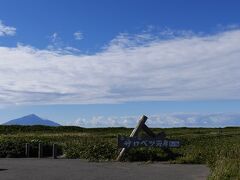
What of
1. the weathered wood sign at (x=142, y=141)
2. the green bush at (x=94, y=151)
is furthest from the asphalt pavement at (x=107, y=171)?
the green bush at (x=94, y=151)

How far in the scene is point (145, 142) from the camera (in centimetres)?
2439

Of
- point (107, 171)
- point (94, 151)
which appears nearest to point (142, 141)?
point (94, 151)

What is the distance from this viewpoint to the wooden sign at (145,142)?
78.7ft

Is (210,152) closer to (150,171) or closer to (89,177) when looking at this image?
(150,171)

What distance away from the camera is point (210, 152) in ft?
74.1

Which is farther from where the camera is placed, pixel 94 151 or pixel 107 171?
pixel 94 151

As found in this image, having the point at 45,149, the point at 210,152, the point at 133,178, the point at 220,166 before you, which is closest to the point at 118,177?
the point at 133,178

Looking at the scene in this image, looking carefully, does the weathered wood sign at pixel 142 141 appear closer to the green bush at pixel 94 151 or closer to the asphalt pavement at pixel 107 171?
the green bush at pixel 94 151

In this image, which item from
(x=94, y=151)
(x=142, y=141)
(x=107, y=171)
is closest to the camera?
(x=107, y=171)

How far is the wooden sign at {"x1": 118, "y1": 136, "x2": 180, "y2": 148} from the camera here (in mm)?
24000

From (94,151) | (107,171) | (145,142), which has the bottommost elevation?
(107,171)

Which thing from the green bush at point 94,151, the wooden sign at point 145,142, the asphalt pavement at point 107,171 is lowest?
the asphalt pavement at point 107,171

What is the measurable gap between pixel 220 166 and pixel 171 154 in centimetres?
918

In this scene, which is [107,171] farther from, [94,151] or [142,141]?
[94,151]
